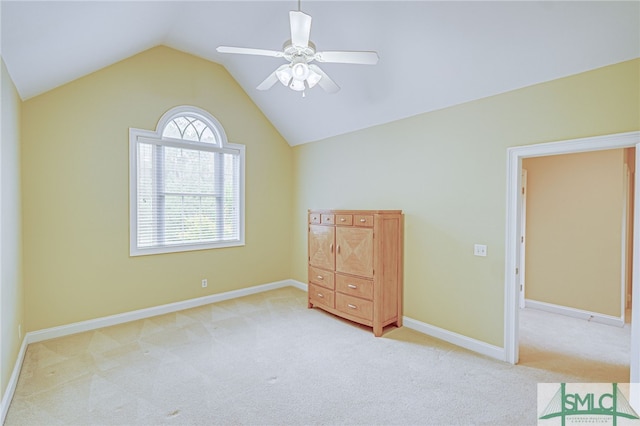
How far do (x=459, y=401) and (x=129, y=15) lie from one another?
4.22 metres

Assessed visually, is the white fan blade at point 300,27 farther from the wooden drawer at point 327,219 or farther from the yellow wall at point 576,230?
the yellow wall at point 576,230

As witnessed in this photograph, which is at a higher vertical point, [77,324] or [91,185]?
[91,185]

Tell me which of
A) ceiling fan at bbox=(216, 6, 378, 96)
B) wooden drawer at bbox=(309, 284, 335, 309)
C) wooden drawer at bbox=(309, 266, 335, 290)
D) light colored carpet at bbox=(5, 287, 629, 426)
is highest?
ceiling fan at bbox=(216, 6, 378, 96)

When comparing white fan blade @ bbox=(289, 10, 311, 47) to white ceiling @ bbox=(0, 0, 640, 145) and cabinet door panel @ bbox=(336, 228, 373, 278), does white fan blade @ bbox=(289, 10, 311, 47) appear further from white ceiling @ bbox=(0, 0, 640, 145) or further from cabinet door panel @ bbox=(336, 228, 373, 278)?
cabinet door panel @ bbox=(336, 228, 373, 278)

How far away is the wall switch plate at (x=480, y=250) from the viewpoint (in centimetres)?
308

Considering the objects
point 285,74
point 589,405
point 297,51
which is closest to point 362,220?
point 285,74

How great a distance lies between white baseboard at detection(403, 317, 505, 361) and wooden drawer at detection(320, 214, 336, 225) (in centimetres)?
153

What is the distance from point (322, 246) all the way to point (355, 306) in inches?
36.5

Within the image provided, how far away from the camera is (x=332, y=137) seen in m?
4.78

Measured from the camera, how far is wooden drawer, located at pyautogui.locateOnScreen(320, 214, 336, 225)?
401 cm

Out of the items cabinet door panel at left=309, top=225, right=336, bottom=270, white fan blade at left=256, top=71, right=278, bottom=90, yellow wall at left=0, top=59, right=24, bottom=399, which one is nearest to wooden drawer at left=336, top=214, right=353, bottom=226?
cabinet door panel at left=309, top=225, right=336, bottom=270

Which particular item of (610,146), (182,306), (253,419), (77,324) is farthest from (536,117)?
(77,324)

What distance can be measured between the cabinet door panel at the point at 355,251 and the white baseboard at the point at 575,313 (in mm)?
2867

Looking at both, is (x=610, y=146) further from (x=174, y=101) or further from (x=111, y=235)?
(x=111, y=235)
